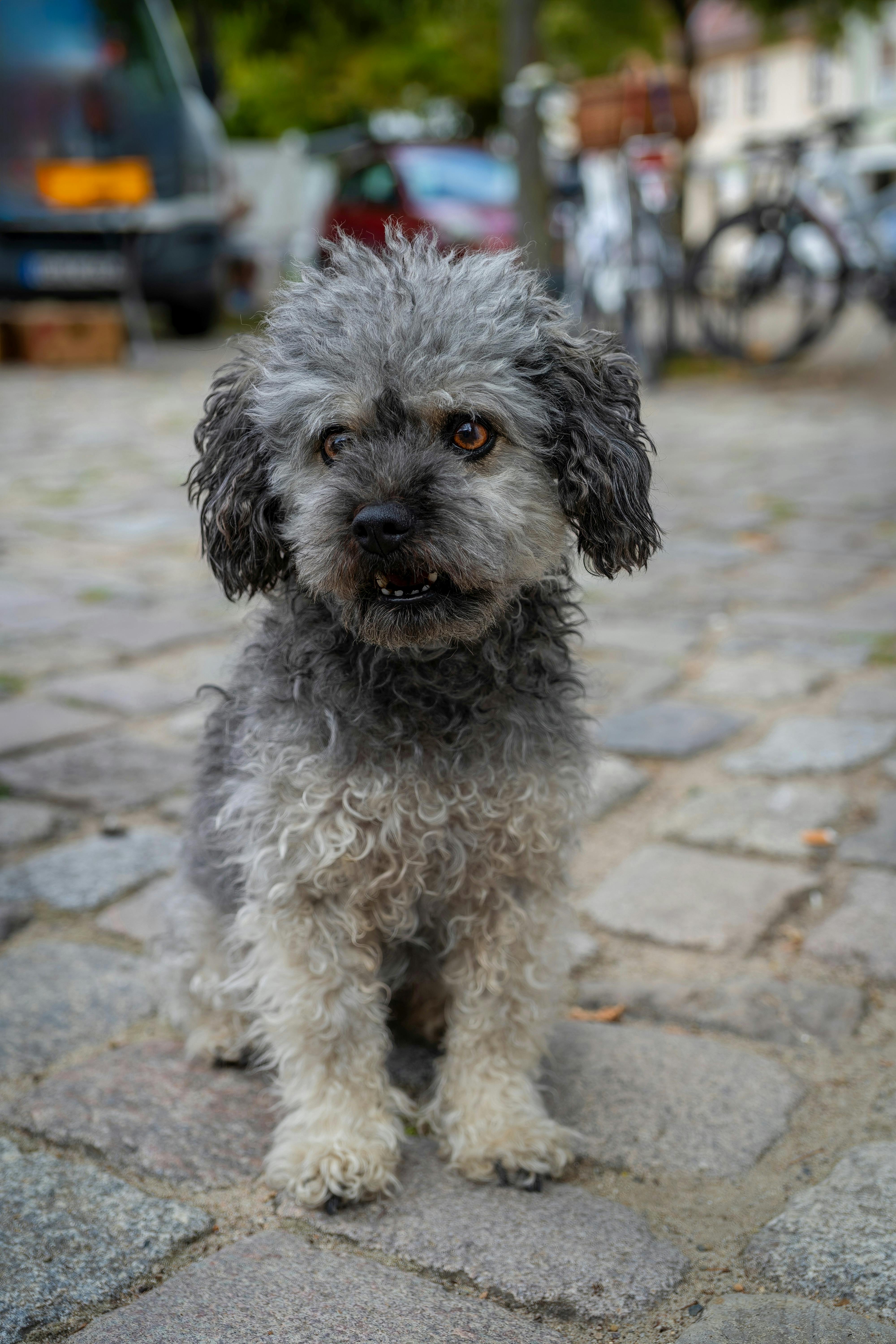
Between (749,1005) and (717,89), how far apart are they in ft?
205

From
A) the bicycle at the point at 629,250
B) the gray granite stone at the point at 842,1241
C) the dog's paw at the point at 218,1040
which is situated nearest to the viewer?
the gray granite stone at the point at 842,1241

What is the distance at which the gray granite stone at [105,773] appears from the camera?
3.98 meters

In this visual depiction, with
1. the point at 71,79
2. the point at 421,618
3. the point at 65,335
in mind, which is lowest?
the point at 65,335

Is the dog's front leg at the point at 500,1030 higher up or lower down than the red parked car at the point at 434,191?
lower down

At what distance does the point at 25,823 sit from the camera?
380 cm

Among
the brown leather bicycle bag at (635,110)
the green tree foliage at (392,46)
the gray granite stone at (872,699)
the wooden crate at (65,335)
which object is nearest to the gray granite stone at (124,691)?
the gray granite stone at (872,699)

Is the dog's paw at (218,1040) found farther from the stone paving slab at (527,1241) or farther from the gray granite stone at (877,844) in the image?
the gray granite stone at (877,844)

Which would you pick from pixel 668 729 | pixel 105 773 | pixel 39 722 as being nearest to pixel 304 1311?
pixel 105 773

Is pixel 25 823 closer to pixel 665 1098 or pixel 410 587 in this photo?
pixel 410 587

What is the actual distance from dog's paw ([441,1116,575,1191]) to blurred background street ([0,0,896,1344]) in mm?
45

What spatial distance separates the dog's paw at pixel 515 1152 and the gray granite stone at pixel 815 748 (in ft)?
6.23

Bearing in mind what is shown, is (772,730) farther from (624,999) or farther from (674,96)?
(674,96)

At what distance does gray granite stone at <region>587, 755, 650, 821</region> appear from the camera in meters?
3.93

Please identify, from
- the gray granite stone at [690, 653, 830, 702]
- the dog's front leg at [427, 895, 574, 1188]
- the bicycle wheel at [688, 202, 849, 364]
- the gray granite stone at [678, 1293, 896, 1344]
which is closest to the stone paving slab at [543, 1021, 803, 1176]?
the dog's front leg at [427, 895, 574, 1188]
